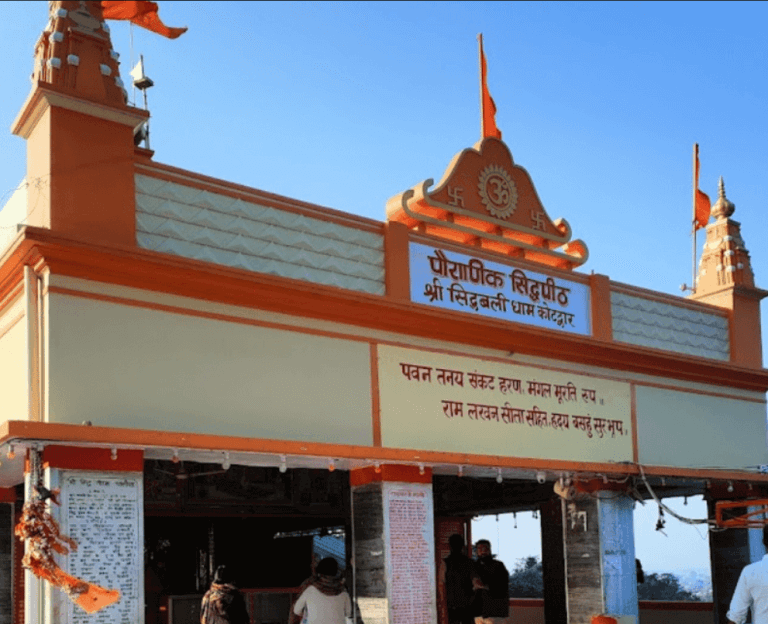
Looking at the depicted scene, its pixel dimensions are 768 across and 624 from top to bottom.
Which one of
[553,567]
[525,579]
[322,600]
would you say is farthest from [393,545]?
[525,579]

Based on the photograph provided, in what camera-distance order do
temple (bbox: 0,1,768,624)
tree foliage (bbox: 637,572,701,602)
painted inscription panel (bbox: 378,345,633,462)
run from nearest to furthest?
temple (bbox: 0,1,768,624)
painted inscription panel (bbox: 378,345,633,462)
tree foliage (bbox: 637,572,701,602)

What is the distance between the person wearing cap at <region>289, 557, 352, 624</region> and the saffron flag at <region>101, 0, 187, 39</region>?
569 centimetres

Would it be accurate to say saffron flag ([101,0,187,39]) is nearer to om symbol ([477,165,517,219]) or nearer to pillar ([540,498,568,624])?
om symbol ([477,165,517,219])

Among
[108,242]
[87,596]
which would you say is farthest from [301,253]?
[87,596]

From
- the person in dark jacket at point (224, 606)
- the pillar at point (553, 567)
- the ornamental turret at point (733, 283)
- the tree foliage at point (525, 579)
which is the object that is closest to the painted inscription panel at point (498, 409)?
the person in dark jacket at point (224, 606)

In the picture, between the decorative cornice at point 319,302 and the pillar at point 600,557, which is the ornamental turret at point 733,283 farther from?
the pillar at point 600,557

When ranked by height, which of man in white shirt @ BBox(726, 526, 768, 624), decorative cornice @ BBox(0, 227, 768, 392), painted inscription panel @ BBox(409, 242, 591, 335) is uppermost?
painted inscription panel @ BBox(409, 242, 591, 335)

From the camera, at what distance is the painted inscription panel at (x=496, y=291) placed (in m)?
12.6

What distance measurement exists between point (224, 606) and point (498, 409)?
4492mm

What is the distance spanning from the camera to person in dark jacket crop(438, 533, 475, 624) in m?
12.4

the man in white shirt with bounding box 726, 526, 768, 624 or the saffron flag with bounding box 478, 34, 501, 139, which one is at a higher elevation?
the saffron flag with bounding box 478, 34, 501, 139

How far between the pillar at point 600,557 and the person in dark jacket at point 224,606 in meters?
5.13

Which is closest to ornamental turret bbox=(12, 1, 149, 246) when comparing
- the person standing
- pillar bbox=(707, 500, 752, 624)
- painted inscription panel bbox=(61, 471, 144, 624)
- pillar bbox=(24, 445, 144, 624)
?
pillar bbox=(24, 445, 144, 624)

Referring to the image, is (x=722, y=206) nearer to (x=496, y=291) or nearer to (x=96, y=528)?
(x=496, y=291)
